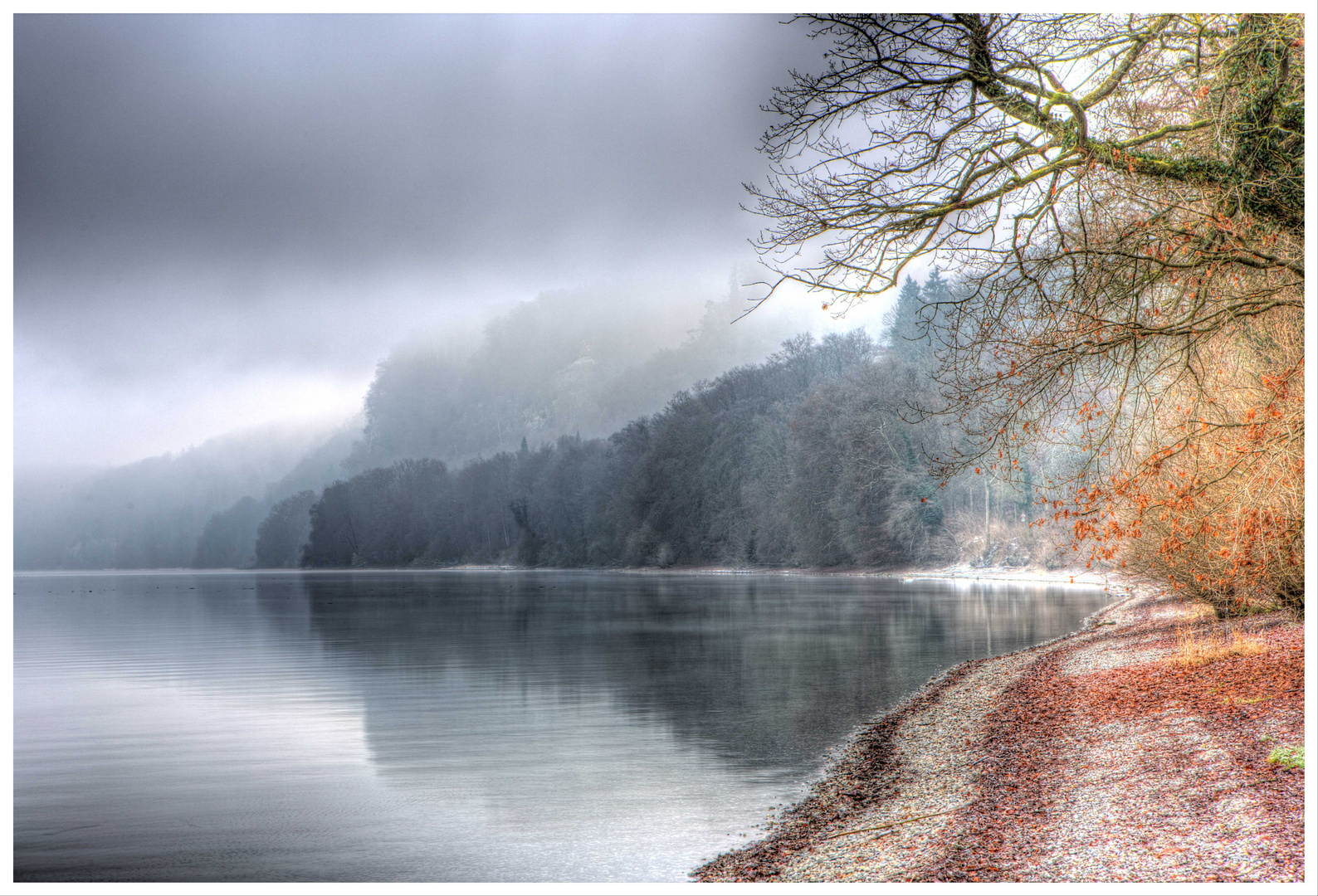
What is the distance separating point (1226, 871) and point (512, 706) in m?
11.0

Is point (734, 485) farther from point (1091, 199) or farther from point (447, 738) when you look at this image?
point (1091, 199)

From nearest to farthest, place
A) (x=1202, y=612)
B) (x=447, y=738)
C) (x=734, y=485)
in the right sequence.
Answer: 1. (x=447, y=738)
2. (x=1202, y=612)
3. (x=734, y=485)

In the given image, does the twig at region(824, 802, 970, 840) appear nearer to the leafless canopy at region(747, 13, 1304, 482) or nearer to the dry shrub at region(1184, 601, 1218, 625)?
the leafless canopy at region(747, 13, 1304, 482)

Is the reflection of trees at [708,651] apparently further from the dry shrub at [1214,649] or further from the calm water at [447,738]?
the dry shrub at [1214,649]

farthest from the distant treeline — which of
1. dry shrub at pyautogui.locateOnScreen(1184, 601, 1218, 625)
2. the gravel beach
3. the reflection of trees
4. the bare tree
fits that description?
the bare tree

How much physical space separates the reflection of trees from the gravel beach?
5.00 ft

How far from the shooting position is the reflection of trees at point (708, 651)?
13.2 m

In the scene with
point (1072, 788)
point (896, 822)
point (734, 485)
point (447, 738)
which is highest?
point (734, 485)

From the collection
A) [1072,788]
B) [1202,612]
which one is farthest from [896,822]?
[1202,612]

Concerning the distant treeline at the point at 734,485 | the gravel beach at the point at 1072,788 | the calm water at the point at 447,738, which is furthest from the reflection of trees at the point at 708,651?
the distant treeline at the point at 734,485

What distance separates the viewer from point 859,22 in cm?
770

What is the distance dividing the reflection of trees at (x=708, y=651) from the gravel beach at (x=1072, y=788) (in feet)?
5.00

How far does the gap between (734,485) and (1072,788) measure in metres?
63.3

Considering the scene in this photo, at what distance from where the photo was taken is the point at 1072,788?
7.52 metres
